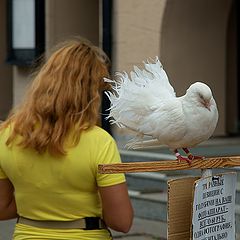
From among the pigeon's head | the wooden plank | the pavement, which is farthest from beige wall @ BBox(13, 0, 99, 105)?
the pigeon's head

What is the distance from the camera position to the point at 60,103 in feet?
10.0

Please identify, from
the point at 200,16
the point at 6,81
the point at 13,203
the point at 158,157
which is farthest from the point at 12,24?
the point at 13,203

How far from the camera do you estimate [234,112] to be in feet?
41.5

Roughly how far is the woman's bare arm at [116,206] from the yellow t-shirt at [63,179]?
0.03m

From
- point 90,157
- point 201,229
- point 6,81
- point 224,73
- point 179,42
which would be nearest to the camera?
point 90,157

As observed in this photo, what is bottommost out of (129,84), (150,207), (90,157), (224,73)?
(150,207)

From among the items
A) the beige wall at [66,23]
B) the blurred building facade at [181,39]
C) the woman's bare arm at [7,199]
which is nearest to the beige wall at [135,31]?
the blurred building facade at [181,39]

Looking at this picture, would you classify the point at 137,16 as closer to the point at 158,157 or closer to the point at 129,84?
the point at 158,157

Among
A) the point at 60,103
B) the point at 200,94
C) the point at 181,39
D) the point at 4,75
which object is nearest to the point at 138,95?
the point at 200,94

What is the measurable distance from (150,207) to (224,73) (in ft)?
13.6

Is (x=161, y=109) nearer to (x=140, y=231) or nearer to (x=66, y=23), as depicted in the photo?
(x=140, y=231)

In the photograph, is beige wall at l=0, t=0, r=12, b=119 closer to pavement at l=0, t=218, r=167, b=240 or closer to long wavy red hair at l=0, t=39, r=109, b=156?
pavement at l=0, t=218, r=167, b=240

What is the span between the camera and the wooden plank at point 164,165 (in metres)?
2.99

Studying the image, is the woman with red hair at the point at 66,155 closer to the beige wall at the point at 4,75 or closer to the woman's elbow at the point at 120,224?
the woman's elbow at the point at 120,224
